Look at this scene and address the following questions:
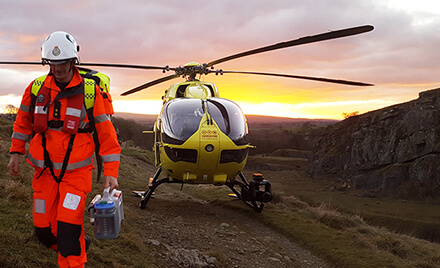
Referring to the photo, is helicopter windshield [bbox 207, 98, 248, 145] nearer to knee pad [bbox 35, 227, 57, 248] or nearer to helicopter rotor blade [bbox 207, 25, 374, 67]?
helicopter rotor blade [bbox 207, 25, 374, 67]

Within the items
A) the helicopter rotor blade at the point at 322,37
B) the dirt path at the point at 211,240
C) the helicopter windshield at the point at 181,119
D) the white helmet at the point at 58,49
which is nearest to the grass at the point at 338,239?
the dirt path at the point at 211,240

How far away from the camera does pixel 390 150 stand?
65.9m

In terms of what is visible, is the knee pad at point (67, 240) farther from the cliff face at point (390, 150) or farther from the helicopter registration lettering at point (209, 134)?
the cliff face at point (390, 150)

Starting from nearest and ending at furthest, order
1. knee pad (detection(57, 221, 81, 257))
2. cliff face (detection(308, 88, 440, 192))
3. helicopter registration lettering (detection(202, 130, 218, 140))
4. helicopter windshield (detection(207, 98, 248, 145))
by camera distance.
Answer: knee pad (detection(57, 221, 81, 257)), helicopter registration lettering (detection(202, 130, 218, 140)), helicopter windshield (detection(207, 98, 248, 145)), cliff face (detection(308, 88, 440, 192))

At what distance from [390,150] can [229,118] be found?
64330 millimetres

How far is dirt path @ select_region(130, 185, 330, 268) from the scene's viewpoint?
22.1 ft

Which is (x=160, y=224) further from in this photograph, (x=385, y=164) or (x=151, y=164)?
(x=385, y=164)

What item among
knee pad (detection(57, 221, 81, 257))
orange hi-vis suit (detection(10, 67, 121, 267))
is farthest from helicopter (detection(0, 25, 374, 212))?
knee pad (detection(57, 221, 81, 257))

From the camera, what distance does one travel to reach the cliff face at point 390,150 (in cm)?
5903

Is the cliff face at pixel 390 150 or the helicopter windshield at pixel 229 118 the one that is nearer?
the helicopter windshield at pixel 229 118

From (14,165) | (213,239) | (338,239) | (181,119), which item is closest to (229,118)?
(181,119)

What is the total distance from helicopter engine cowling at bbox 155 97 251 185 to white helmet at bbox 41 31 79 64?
4795 mm

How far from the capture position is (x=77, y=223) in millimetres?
3908

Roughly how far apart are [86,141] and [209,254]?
12.4 feet
